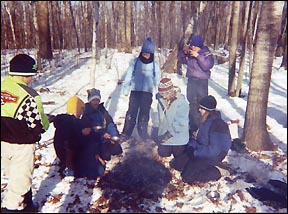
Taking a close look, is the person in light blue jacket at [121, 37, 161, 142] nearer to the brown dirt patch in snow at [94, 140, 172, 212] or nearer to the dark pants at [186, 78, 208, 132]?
the dark pants at [186, 78, 208, 132]

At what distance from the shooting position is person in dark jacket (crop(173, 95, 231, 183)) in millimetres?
4121

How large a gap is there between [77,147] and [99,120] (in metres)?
0.61

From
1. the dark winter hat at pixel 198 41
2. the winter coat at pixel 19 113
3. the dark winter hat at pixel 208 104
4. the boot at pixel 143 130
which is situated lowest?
the boot at pixel 143 130

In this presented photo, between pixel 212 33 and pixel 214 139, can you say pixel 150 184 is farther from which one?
pixel 212 33

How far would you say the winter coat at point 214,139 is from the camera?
4117mm

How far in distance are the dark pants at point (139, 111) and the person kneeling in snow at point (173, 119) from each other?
81 centimetres

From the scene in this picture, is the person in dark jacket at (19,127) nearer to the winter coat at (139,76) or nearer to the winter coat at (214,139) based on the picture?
the winter coat at (214,139)

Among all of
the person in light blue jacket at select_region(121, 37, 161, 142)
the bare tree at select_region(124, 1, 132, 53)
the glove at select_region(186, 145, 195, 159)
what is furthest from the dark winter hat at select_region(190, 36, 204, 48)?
the bare tree at select_region(124, 1, 132, 53)

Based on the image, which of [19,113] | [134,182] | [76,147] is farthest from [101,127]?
[19,113]

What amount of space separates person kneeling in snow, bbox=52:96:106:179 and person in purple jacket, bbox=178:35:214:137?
75.7 inches

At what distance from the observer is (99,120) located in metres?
4.62

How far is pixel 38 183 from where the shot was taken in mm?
4020

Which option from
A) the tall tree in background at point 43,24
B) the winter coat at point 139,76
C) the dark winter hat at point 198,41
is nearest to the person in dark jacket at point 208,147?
the winter coat at point 139,76

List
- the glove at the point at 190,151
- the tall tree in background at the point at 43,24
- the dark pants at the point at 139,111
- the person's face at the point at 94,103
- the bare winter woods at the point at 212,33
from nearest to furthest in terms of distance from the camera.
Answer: the glove at the point at 190,151 < the person's face at the point at 94,103 < the bare winter woods at the point at 212,33 < the dark pants at the point at 139,111 < the tall tree in background at the point at 43,24
